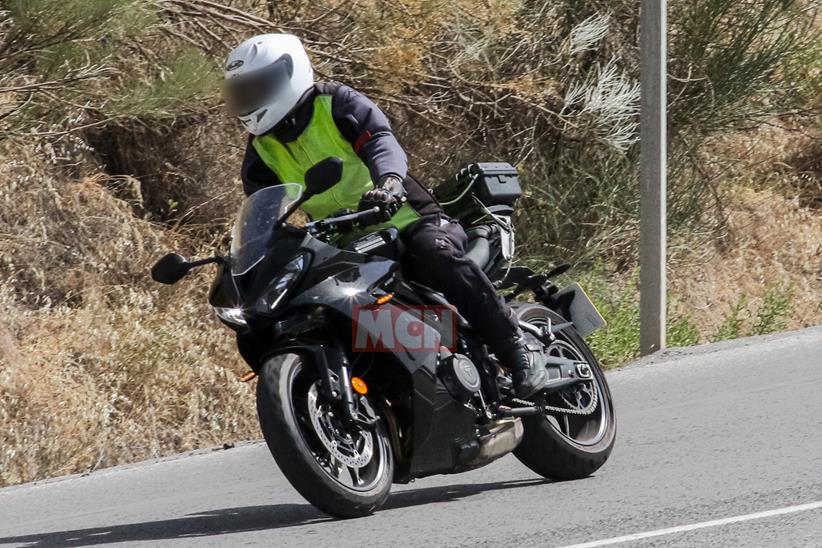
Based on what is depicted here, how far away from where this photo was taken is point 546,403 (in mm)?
6238

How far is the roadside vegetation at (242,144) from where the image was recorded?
9.29 m

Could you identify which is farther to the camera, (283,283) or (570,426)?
(570,426)

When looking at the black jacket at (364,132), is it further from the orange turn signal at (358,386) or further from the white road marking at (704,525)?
the white road marking at (704,525)

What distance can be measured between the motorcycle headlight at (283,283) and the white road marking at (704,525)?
145 centimetres

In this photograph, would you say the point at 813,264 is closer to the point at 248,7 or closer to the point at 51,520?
the point at 248,7

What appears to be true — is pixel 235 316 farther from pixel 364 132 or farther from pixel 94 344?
pixel 94 344

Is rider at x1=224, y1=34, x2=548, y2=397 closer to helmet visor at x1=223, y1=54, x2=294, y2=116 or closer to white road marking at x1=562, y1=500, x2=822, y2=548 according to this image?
helmet visor at x1=223, y1=54, x2=294, y2=116

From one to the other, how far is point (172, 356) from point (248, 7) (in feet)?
11.2

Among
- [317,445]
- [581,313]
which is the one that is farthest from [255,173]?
[581,313]

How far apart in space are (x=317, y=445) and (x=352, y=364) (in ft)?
1.36

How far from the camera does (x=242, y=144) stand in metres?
12.1

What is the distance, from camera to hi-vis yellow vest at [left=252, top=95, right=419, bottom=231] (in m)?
5.82

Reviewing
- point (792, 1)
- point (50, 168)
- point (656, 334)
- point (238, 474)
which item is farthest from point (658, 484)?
point (792, 1)

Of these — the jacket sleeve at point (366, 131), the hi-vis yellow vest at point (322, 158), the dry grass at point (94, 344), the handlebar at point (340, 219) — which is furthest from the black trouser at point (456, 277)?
the dry grass at point (94, 344)
